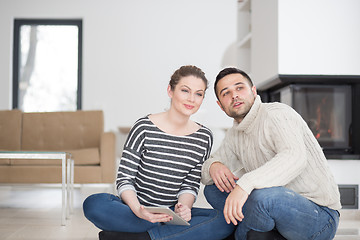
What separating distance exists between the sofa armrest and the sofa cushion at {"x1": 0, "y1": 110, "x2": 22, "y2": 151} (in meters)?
1.07

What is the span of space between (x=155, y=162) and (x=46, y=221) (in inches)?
55.1

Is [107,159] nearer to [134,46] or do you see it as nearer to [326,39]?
[326,39]

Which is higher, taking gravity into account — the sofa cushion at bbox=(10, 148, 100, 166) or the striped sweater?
the striped sweater

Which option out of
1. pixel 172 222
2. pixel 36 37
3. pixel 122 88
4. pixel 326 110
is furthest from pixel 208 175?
pixel 36 37

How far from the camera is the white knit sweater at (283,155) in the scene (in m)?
1.50

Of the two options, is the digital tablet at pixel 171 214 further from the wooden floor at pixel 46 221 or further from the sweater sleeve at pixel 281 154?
the wooden floor at pixel 46 221

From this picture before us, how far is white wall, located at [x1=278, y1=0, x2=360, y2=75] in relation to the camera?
303 centimetres

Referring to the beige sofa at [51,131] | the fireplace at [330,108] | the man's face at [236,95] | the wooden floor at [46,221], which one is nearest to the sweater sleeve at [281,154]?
the man's face at [236,95]

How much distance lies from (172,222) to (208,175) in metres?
0.26

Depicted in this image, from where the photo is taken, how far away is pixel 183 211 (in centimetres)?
173

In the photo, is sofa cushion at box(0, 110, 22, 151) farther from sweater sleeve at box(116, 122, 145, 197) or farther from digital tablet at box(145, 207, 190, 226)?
digital tablet at box(145, 207, 190, 226)

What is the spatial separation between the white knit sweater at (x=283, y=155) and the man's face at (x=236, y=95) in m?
0.03

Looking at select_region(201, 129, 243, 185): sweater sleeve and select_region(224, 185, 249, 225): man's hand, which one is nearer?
select_region(224, 185, 249, 225): man's hand

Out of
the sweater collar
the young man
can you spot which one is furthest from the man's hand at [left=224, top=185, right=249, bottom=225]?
the sweater collar
